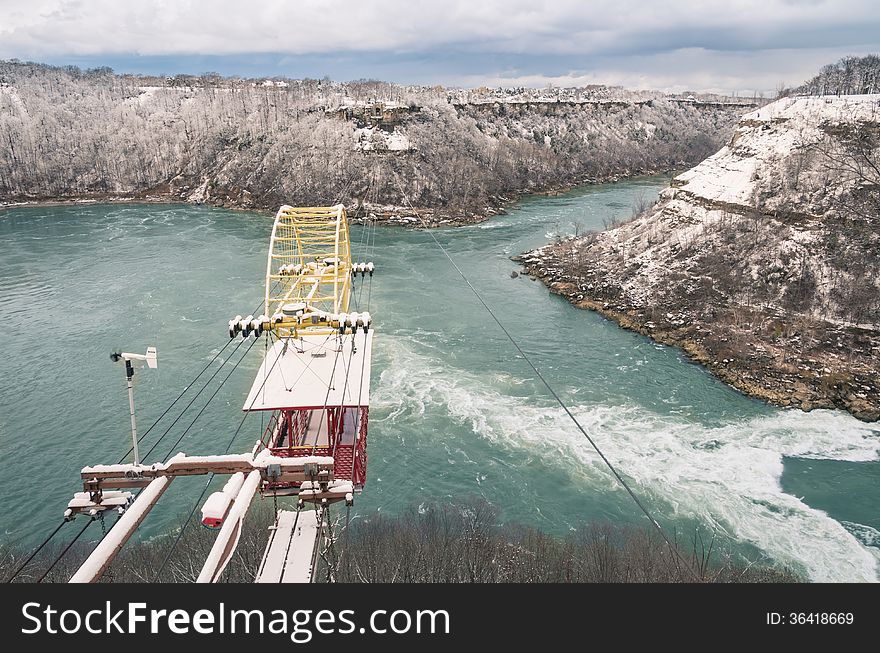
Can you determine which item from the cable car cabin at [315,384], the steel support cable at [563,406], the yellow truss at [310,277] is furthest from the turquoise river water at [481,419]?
Result: the yellow truss at [310,277]

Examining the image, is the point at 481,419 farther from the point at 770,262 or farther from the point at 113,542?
the point at 770,262

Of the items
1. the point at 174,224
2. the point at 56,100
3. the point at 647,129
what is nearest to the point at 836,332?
the point at 174,224

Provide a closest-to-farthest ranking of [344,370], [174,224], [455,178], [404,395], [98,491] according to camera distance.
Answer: [98,491] → [344,370] → [404,395] → [174,224] → [455,178]

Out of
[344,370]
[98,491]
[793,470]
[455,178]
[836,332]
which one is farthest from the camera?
[455,178]

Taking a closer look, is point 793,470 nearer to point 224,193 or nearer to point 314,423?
point 314,423

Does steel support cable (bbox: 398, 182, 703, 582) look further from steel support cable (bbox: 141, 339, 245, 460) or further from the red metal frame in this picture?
steel support cable (bbox: 141, 339, 245, 460)

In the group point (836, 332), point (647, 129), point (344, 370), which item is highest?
point (647, 129)
